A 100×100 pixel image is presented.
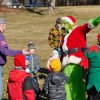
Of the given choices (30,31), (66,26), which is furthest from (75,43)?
(30,31)

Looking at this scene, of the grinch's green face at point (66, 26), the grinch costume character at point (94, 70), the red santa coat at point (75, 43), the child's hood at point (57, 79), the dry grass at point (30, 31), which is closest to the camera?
the grinch costume character at point (94, 70)

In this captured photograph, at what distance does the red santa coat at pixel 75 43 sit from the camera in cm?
698

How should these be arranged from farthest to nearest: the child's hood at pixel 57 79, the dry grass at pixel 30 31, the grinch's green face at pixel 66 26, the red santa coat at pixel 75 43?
the dry grass at pixel 30 31, the grinch's green face at pixel 66 26, the red santa coat at pixel 75 43, the child's hood at pixel 57 79

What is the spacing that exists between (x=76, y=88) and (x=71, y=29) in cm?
102

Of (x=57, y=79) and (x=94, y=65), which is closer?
(x=94, y=65)

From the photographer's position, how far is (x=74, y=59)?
7066mm

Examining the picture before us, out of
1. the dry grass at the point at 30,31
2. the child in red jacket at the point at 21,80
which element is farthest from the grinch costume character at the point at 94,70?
the dry grass at the point at 30,31

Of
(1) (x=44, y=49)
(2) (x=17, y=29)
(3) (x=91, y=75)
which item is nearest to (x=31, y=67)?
(3) (x=91, y=75)

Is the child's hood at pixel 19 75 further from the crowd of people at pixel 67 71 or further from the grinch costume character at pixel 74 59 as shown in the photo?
the grinch costume character at pixel 74 59

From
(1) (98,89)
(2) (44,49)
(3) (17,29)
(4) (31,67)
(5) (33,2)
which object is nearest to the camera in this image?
(1) (98,89)

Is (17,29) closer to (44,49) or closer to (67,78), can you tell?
(44,49)

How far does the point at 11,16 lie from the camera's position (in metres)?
30.4

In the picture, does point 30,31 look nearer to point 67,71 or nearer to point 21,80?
point 67,71

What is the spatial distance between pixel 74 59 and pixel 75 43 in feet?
0.89
